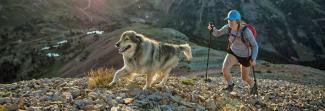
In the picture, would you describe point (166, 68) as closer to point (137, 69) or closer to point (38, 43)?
point (137, 69)

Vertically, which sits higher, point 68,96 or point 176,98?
point 68,96

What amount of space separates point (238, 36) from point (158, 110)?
4656mm

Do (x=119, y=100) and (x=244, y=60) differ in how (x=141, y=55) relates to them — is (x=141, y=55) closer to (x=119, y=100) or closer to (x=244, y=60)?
(x=119, y=100)

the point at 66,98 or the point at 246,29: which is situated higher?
the point at 246,29

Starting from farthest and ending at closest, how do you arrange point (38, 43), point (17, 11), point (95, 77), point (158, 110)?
point (17, 11) < point (38, 43) < point (95, 77) < point (158, 110)

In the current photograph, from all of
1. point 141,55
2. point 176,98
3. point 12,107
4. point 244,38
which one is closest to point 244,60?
point 244,38

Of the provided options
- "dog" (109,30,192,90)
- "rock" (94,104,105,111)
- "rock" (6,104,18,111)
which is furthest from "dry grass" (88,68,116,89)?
"rock" (6,104,18,111)

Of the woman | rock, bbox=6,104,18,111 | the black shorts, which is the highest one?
the woman

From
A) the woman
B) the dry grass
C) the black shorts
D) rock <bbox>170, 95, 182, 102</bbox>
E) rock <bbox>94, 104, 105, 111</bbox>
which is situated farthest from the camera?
the black shorts

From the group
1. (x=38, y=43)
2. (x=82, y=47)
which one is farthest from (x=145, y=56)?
(x=38, y=43)

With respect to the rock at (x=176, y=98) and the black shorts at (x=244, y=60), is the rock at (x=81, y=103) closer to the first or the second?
the rock at (x=176, y=98)

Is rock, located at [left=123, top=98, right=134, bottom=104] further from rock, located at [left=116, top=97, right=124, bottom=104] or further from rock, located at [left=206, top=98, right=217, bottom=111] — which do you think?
rock, located at [left=206, top=98, right=217, bottom=111]

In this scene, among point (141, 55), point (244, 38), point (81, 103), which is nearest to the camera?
point (81, 103)

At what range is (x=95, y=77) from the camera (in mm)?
15438
